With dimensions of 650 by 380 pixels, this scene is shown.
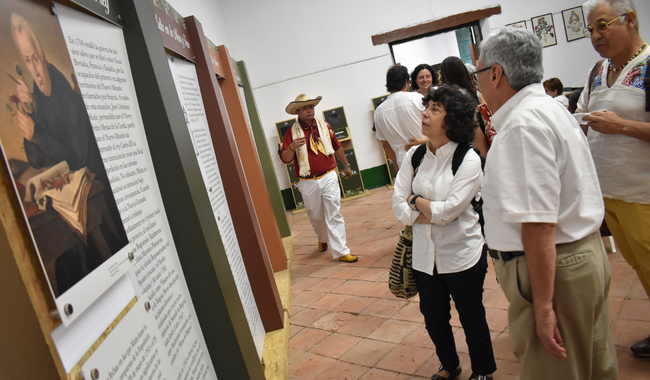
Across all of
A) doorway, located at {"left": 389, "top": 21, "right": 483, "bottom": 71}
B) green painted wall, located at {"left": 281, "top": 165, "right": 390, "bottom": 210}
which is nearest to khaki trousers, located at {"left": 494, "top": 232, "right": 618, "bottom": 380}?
green painted wall, located at {"left": 281, "top": 165, "right": 390, "bottom": 210}

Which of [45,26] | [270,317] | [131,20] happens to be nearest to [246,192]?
[270,317]

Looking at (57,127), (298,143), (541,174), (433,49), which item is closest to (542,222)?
(541,174)

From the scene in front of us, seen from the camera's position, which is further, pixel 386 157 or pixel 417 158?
pixel 386 157

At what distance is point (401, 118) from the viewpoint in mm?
4082

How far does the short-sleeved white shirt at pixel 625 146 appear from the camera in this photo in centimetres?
201

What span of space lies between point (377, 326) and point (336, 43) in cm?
656

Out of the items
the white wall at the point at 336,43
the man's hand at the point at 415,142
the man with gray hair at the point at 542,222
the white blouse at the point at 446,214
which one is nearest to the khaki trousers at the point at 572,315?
the man with gray hair at the point at 542,222

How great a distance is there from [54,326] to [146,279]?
19.0 inches

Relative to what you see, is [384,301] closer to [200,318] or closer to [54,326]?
[200,318]

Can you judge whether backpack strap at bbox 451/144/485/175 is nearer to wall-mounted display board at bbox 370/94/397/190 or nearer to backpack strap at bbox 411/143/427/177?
backpack strap at bbox 411/143/427/177

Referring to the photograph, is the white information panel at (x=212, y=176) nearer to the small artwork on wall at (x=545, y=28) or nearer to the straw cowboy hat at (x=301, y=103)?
the straw cowboy hat at (x=301, y=103)

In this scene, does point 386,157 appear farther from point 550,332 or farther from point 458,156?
point 550,332

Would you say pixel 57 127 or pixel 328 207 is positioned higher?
pixel 57 127

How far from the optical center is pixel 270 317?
3.18 meters
